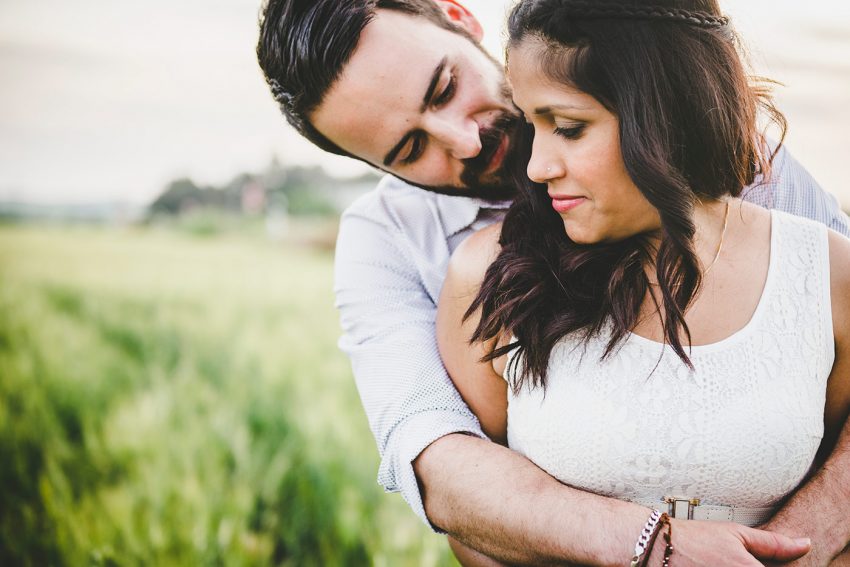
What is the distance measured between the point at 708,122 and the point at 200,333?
4.60m

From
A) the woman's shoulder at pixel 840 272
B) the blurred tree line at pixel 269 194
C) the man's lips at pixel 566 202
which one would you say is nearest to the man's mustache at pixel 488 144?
the man's lips at pixel 566 202

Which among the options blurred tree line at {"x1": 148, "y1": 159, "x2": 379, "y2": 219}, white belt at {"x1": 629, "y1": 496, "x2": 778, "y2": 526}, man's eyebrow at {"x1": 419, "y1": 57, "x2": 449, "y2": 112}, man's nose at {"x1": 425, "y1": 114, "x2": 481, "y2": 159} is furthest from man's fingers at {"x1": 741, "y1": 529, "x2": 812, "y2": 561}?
blurred tree line at {"x1": 148, "y1": 159, "x2": 379, "y2": 219}

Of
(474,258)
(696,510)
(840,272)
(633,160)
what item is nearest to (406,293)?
(474,258)

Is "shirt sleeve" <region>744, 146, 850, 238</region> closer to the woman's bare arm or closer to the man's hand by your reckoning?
the woman's bare arm

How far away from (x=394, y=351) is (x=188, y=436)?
85.2 inches

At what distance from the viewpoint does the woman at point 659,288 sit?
4.84 feet

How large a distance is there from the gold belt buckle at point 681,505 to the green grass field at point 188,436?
4.60ft

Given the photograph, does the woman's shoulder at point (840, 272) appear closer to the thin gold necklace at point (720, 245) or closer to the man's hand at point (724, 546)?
the thin gold necklace at point (720, 245)

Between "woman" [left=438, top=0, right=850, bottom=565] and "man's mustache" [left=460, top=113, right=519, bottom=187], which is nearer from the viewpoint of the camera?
Result: "woman" [left=438, top=0, right=850, bottom=565]

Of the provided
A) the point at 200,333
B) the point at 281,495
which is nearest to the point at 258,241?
the point at 200,333

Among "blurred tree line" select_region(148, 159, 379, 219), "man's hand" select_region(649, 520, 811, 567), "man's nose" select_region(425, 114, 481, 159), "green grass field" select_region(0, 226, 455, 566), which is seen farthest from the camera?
"blurred tree line" select_region(148, 159, 379, 219)

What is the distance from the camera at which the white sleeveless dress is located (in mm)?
1518

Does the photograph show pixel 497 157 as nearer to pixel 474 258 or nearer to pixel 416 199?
pixel 416 199

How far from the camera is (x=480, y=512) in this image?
66.5 inches
